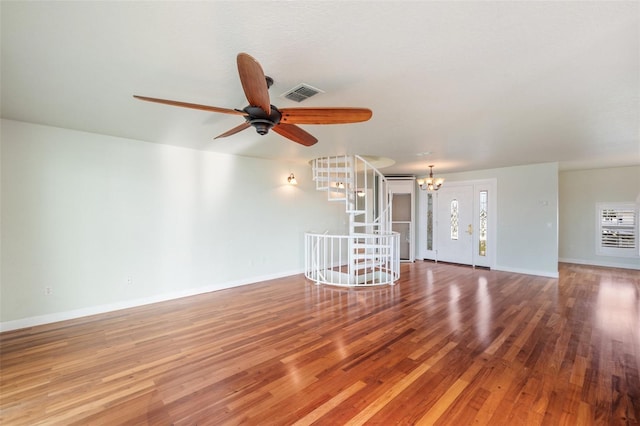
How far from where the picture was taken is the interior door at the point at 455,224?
24.4ft

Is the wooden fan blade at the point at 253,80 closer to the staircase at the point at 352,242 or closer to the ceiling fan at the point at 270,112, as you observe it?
the ceiling fan at the point at 270,112

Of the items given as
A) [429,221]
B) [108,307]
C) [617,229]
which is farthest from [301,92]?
[617,229]

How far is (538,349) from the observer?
2.88m

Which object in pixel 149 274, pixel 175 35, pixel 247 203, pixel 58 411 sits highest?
pixel 175 35

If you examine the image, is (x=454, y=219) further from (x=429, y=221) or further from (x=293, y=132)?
(x=293, y=132)

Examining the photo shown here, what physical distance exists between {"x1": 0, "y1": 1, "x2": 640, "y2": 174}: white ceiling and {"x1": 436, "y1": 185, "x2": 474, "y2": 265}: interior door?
390 centimetres

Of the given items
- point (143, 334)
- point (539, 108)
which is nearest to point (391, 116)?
point (539, 108)

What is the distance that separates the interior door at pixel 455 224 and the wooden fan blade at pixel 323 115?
6511mm

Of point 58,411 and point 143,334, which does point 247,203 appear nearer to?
point 143,334

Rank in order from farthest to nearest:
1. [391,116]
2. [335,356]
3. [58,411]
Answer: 1. [391,116]
2. [335,356]
3. [58,411]

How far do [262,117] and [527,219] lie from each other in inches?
278

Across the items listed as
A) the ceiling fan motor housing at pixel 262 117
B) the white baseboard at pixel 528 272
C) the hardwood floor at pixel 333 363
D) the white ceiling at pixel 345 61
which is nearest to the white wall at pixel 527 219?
the white baseboard at pixel 528 272

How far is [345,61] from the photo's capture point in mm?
2012

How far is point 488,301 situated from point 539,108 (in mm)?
3035
